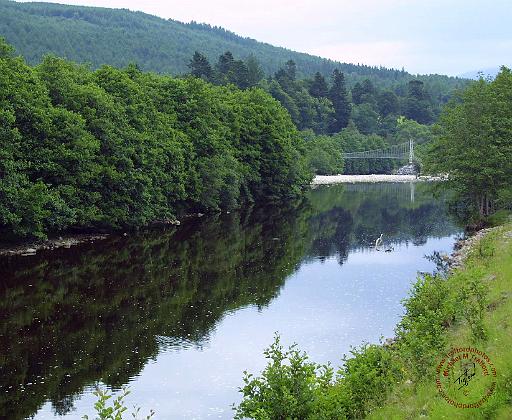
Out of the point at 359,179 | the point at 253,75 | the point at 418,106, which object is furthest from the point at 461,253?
the point at 418,106

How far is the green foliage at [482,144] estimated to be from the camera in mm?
50531

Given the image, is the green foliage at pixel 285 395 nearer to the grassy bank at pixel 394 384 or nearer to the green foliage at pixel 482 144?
the grassy bank at pixel 394 384

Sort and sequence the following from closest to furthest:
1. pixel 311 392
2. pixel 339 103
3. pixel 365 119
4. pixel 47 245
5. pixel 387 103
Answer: pixel 311 392 < pixel 47 245 < pixel 339 103 < pixel 365 119 < pixel 387 103

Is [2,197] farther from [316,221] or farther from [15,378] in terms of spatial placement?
[316,221]

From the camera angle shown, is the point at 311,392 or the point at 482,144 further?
the point at 482,144

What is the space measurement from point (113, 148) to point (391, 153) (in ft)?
400

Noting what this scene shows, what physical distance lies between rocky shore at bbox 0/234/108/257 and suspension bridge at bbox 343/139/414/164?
4310 inches

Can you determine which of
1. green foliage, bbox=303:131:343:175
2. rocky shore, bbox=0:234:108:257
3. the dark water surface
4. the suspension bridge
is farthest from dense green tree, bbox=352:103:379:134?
rocky shore, bbox=0:234:108:257

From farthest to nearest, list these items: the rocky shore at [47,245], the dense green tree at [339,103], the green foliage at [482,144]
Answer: the dense green tree at [339,103], the green foliage at [482,144], the rocky shore at [47,245]

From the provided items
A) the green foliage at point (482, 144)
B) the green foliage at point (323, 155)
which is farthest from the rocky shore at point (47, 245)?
the green foliage at point (323, 155)

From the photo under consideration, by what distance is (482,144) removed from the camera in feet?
168

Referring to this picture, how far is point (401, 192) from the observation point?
4107 inches

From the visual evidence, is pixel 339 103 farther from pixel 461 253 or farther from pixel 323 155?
pixel 461 253

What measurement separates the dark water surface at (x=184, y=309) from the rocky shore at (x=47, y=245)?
4.13 ft
